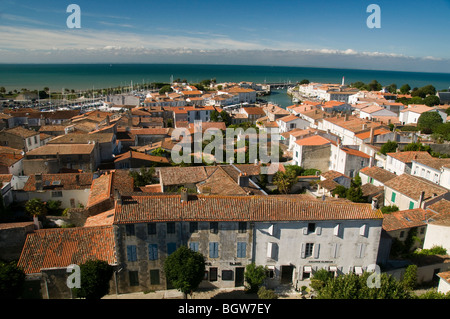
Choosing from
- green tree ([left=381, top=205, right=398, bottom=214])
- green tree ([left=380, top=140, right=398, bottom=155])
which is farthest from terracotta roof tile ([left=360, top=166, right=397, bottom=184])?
green tree ([left=380, top=140, right=398, bottom=155])

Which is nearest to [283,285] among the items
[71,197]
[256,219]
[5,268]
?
[256,219]

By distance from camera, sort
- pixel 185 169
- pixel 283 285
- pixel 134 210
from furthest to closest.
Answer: pixel 185 169, pixel 283 285, pixel 134 210

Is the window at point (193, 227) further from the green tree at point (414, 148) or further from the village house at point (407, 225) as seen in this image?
the green tree at point (414, 148)

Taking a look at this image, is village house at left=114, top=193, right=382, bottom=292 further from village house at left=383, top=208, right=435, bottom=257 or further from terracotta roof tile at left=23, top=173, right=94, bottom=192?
terracotta roof tile at left=23, top=173, right=94, bottom=192

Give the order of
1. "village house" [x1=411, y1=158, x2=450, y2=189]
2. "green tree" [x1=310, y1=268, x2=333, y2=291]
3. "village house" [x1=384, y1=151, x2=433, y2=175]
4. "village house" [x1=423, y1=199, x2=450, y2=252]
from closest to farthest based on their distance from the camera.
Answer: "green tree" [x1=310, y1=268, x2=333, y2=291], "village house" [x1=423, y1=199, x2=450, y2=252], "village house" [x1=411, y1=158, x2=450, y2=189], "village house" [x1=384, y1=151, x2=433, y2=175]

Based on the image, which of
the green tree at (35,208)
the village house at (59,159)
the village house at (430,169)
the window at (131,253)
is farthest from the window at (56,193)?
the village house at (430,169)

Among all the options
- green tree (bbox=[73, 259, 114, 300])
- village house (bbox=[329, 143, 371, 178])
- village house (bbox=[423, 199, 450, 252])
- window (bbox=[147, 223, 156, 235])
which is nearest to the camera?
green tree (bbox=[73, 259, 114, 300])
